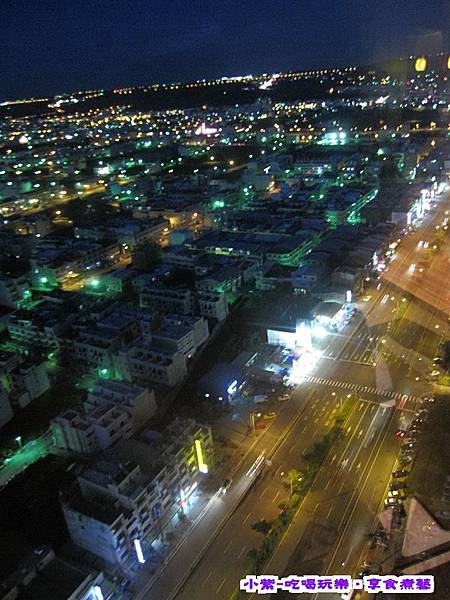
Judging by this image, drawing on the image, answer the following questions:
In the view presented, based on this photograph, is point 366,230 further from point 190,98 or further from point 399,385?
point 190,98

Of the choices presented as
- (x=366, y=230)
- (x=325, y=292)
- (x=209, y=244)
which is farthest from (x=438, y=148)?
(x=325, y=292)

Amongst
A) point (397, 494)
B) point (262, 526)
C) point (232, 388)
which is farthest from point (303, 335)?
point (262, 526)

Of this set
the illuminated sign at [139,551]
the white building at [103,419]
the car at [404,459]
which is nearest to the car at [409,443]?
the car at [404,459]

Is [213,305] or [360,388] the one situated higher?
[213,305]

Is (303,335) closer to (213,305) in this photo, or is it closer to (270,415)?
(270,415)

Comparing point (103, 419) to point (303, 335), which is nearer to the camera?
point (103, 419)

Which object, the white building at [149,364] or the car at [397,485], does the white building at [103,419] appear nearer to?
the white building at [149,364]
